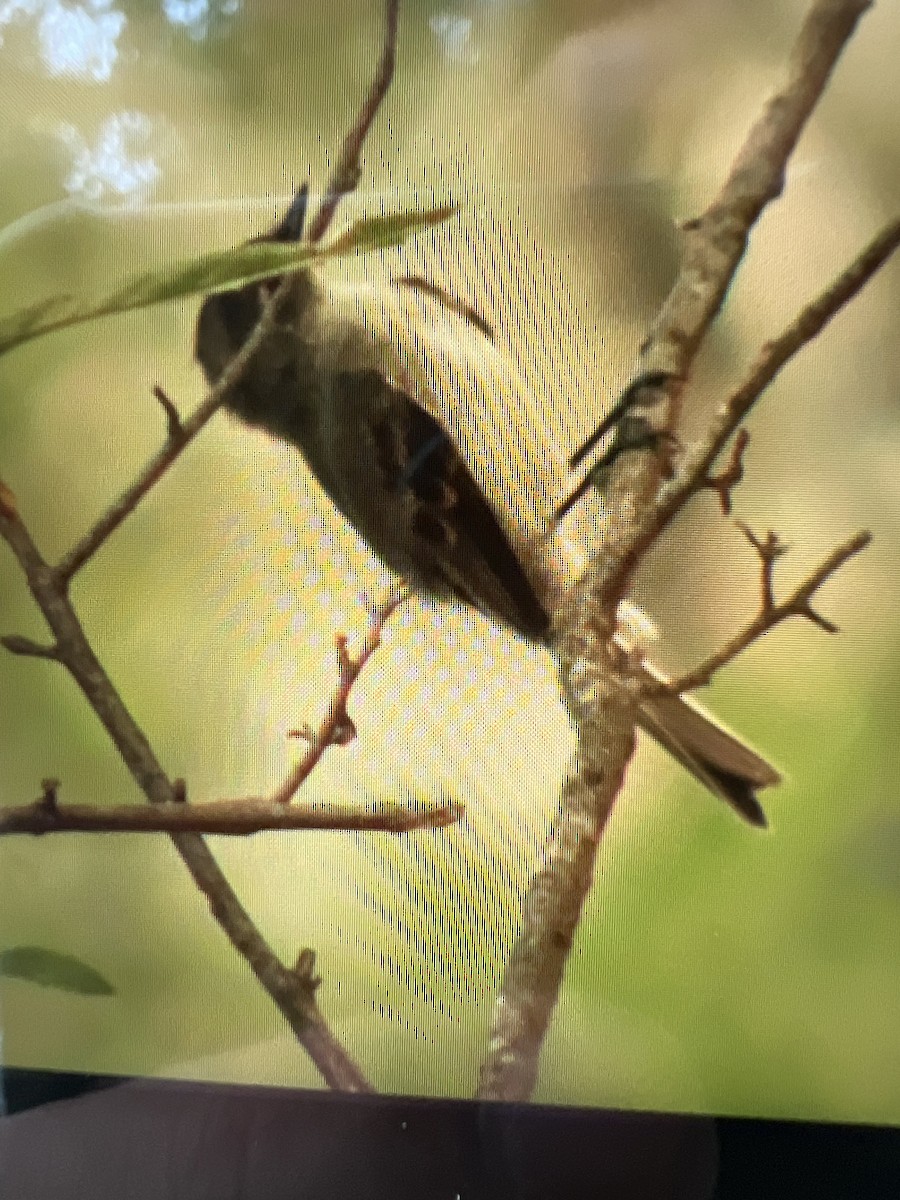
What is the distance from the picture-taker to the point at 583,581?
21.7 inches

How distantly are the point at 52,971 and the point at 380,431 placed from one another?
1.32 feet

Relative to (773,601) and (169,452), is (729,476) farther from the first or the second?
(169,452)

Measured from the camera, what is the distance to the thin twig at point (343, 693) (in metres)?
0.57

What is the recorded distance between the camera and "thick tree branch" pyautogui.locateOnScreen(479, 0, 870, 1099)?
0.52 metres

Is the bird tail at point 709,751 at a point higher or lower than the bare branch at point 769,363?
lower

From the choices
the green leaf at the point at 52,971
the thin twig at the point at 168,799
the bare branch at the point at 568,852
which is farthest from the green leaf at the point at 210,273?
the green leaf at the point at 52,971

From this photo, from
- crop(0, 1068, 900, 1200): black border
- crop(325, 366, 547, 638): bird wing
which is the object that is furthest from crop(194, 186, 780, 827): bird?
crop(0, 1068, 900, 1200): black border

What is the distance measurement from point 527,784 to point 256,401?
28cm

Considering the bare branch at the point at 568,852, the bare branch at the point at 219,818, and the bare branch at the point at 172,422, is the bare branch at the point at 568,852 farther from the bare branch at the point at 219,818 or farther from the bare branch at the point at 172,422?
the bare branch at the point at 172,422

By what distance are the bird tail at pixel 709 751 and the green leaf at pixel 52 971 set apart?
1.25 feet

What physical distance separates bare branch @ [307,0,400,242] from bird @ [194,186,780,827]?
0.07ft

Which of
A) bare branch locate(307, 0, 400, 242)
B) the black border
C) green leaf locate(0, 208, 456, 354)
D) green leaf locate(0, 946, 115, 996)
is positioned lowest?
the black border

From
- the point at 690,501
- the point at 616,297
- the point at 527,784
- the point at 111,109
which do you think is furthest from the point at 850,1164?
the point at 111,109

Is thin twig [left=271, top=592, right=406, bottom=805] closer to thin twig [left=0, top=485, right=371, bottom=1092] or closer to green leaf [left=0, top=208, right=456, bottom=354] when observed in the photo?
thin twig [left=0, top=485, right=371, bottom=1092]
